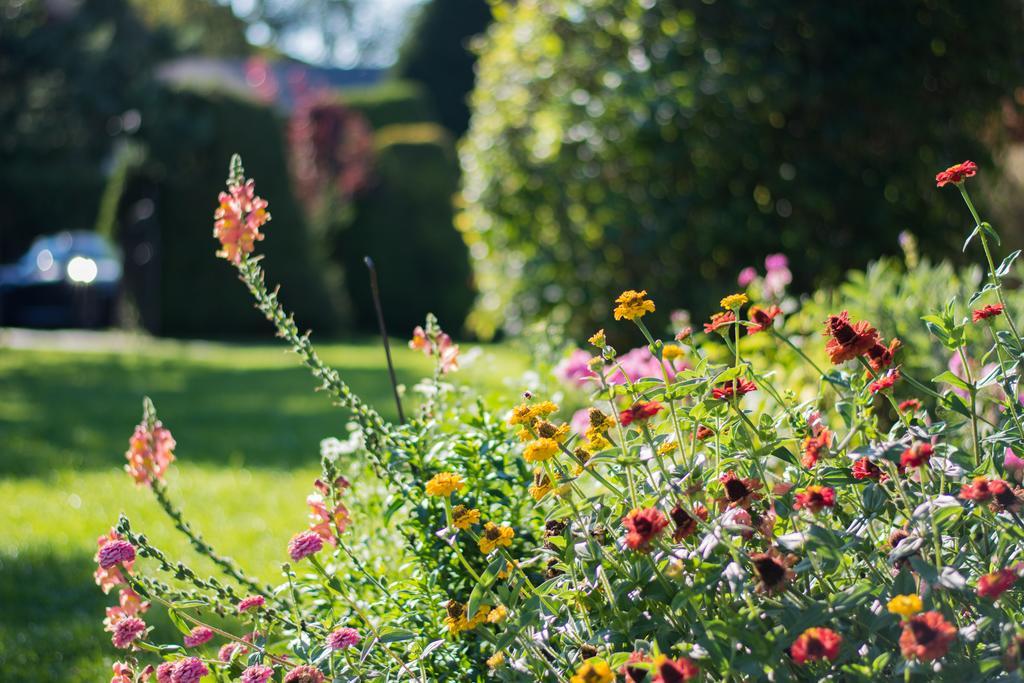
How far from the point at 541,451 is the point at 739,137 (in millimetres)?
3579

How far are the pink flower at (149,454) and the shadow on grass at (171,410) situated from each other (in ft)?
11.5

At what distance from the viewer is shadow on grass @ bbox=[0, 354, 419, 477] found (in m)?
5.88

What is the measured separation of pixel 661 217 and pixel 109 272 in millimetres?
13251

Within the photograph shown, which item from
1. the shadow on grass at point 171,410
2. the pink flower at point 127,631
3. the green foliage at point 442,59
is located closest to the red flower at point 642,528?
the pink flower at point 127,631

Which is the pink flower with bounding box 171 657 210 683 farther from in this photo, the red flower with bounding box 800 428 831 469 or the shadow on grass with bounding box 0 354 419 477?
the shadow on grass with bounding box 0 354 419 477

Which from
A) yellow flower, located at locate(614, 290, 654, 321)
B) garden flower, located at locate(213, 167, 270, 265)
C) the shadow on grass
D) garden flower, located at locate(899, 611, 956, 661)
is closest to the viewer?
garden flower, located at locate(899, 611, 956, 661)

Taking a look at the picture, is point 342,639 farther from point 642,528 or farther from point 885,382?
point 885,382

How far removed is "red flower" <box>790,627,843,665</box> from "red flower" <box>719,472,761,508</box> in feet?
0.82

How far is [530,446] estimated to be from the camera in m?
1.43

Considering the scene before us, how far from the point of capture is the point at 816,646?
1.21 metres

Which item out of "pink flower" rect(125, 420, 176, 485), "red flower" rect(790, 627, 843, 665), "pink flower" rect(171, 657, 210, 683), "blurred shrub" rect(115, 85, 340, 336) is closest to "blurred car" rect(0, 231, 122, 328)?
"blurred shrub" rect(115, 85, 340, 336)

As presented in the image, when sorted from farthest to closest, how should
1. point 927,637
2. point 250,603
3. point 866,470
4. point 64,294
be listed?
point 64,294, point 250,603, point 866,470, point 927,637

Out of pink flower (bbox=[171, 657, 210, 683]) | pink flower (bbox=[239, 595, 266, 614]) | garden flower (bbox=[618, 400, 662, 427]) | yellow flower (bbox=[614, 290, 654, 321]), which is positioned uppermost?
yellow flower (bbox=[614, 290, 654, 321])

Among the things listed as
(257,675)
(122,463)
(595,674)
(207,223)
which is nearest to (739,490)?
(595,674)
